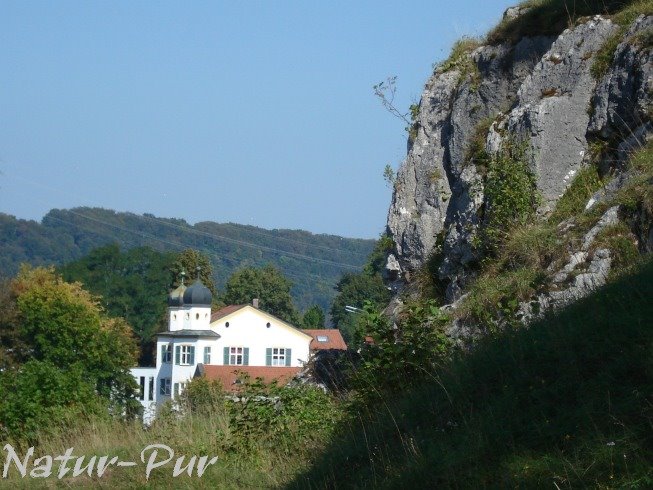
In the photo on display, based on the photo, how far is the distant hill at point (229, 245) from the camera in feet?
604

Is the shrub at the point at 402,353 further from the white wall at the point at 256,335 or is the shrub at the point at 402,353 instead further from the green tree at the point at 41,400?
the white wall at the point at 256,335

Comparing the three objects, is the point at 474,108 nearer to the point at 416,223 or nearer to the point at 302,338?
the point at 416,223

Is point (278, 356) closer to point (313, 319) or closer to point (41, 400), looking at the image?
point (313, 319)

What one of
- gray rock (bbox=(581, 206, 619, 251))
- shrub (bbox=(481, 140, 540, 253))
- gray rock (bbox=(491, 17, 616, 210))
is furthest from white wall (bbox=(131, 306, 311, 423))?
gray rock (bbox=(581, 206, 619, 251))

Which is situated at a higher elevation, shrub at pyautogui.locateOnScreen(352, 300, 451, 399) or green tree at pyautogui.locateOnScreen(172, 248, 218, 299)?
green tree at pyautogui.locateOnScreen(172, 248, 218, 299)

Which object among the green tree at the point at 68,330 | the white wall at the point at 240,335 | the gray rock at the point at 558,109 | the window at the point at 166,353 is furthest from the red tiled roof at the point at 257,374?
the window at the point at 166,353

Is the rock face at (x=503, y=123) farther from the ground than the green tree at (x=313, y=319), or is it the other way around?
the green tree at (x=313, y=319)

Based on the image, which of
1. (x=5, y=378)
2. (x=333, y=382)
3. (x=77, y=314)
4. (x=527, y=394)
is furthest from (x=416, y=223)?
(x=77, y=314)

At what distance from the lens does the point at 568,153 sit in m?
12.3

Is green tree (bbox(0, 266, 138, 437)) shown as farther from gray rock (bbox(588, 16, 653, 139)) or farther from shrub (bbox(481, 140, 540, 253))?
gray rock (bbox(588, 16, 653, 139))

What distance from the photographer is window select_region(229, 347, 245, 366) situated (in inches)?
3086

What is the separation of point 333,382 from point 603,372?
5781 millimetres

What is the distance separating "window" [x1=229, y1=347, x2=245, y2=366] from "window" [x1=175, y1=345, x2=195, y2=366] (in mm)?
5072

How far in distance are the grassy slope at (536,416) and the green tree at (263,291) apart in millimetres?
95600
